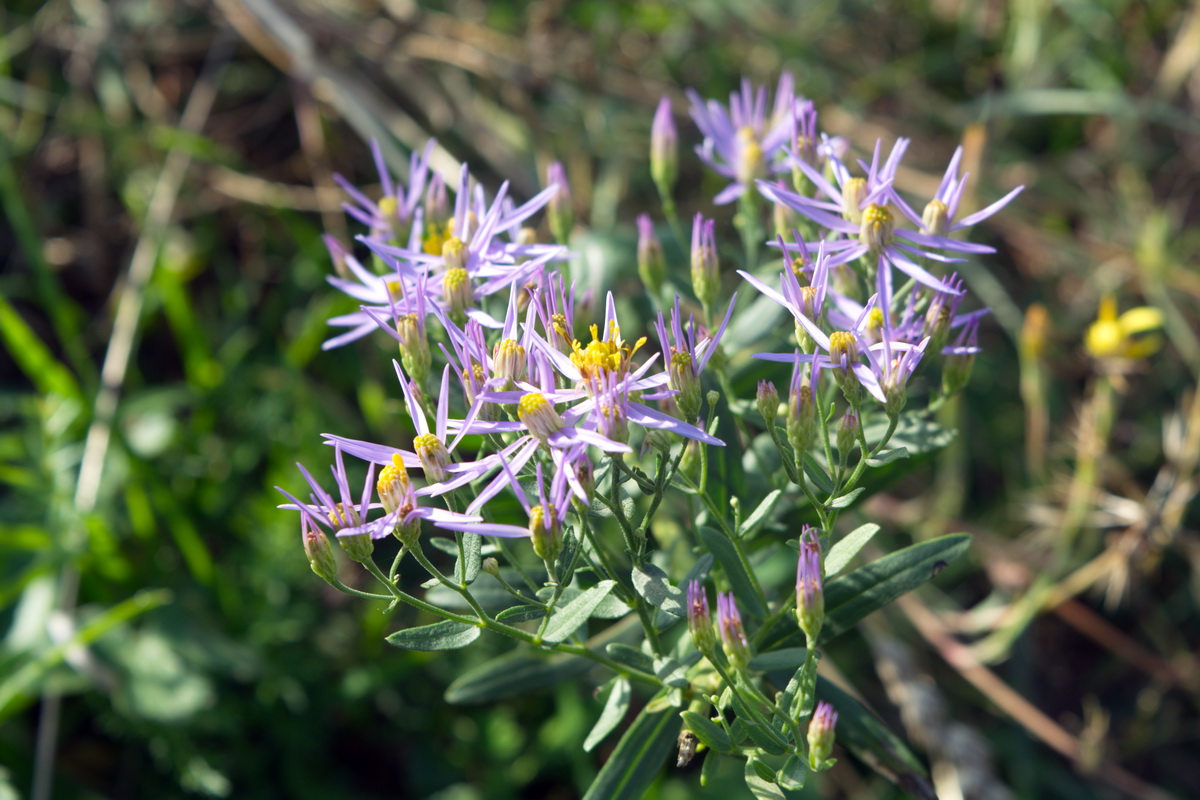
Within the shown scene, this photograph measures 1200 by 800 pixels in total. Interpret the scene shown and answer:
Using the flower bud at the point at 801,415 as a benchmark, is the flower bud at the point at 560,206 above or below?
above

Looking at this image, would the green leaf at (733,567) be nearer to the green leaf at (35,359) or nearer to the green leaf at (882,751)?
the green leaf at (882,751)

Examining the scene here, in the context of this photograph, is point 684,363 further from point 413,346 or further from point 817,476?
point 413,346

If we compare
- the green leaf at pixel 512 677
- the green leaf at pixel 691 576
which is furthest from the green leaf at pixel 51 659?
the green leaf at pixel 691 576

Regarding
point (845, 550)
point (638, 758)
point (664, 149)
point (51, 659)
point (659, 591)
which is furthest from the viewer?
point (51, 659)

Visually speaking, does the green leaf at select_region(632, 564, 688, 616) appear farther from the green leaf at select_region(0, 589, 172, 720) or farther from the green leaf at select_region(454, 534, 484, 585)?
the green leaf at select_region(0, 589, 172, 720)

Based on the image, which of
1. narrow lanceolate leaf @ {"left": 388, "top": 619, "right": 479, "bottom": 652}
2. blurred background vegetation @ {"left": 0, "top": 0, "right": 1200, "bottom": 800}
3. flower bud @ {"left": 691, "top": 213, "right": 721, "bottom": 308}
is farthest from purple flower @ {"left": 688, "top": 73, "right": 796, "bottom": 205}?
narrow lanceolate leaf @ {"left": 388, "top": 619, "right": 479, "bottom": 652}

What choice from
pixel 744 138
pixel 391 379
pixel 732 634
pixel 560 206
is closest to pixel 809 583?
pixel 732 634
